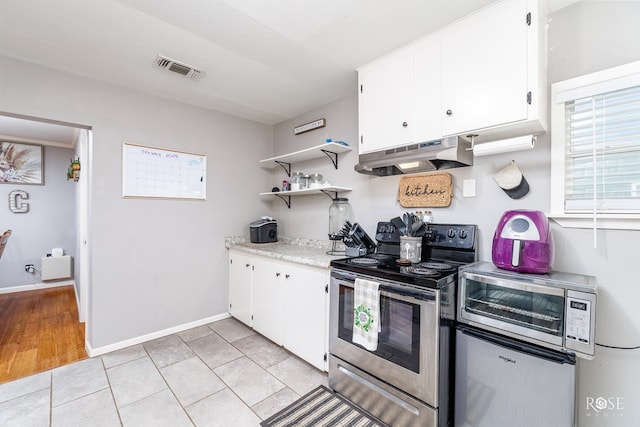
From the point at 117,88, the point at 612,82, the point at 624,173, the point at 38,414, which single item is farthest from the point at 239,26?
the point at 38,414

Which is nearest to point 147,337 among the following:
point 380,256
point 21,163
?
point 380,256

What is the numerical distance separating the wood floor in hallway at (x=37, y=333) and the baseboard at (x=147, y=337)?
0.32ft

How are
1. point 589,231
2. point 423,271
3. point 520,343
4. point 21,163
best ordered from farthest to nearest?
point 21,163 → point 423,271 → point 589,231 → point 520,343

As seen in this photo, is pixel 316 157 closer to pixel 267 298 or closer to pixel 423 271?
pixel 267 298

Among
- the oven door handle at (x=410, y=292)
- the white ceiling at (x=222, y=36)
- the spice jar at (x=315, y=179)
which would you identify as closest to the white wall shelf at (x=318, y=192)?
the spice jar at (x=315, y=179)

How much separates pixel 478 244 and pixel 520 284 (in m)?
0.54

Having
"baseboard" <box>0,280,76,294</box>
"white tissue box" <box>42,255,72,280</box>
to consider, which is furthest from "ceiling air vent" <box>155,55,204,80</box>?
"baseboard" <box>0,280,76,294</box>

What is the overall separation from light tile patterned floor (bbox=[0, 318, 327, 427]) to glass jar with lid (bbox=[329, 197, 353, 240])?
4.11 feet

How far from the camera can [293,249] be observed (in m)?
2.82

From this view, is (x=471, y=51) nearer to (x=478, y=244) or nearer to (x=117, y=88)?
(x=478, y=244)

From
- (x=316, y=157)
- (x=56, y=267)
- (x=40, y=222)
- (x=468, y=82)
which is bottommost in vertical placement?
(x=56, y=267)

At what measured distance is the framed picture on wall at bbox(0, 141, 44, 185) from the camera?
Answer: 4219 mm

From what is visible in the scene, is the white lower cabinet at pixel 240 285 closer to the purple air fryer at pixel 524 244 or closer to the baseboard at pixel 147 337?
the baseboard at pixel 147 337

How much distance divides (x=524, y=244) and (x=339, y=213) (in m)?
1.58
